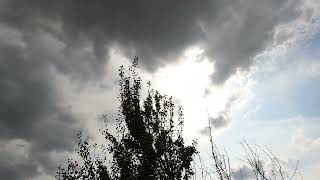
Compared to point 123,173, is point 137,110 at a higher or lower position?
higher

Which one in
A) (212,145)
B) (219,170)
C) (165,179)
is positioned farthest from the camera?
(165,179)

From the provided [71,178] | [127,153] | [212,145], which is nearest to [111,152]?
[127,153]

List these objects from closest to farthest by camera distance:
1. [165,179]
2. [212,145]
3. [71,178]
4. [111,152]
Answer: [212,145]
[165,179]
[111,152]
[71,178]

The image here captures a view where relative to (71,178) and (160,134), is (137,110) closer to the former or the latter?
(160,134)

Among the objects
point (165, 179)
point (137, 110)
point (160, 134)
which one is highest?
point (137, 110)

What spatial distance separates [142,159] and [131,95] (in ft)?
18.9

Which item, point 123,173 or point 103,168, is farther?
point 103,168

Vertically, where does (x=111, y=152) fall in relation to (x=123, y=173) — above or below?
above

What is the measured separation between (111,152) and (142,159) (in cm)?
290

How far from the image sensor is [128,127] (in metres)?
28.8

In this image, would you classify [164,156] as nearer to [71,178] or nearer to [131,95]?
[131,95]

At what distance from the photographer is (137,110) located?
1175 inches

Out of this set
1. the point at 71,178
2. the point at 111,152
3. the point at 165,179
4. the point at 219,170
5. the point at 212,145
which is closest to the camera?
the point at 219,170

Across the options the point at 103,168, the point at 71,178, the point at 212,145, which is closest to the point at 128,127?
the point at 103,168
